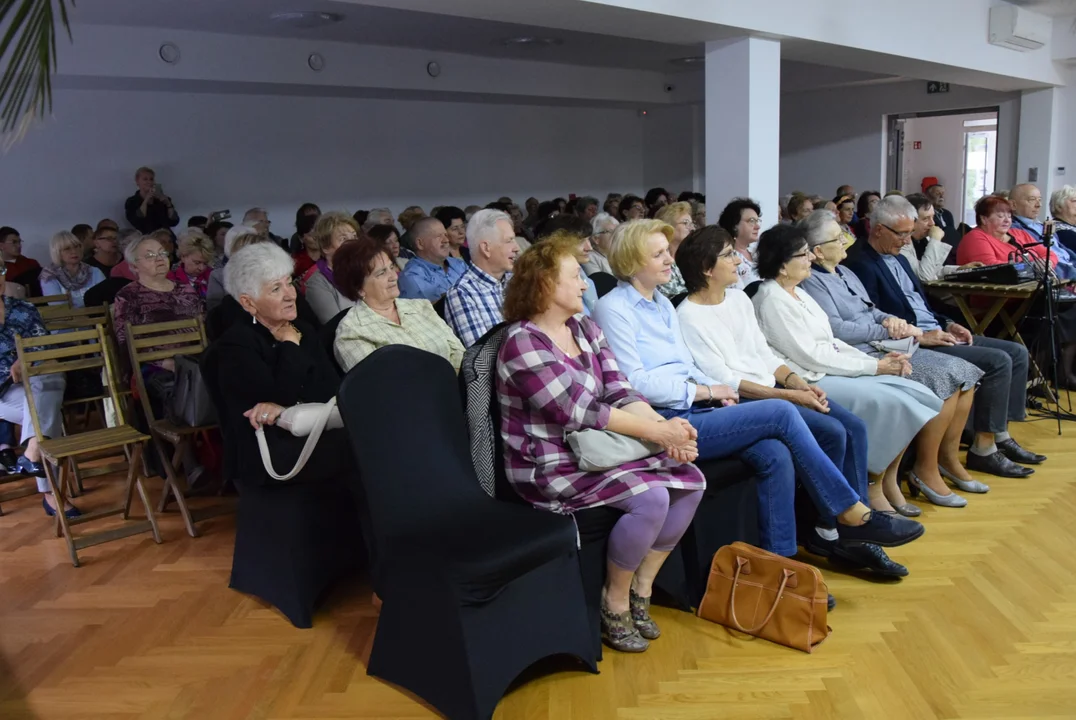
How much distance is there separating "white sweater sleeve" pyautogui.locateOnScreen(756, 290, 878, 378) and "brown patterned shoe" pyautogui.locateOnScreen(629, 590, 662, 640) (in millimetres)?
1421

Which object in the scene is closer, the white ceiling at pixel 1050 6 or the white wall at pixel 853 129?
the white ceiling at pixel 1050 6

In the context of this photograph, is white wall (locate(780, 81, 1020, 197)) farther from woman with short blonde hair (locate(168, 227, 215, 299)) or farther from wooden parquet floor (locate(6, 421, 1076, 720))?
woman with short blonde hair (locate(168, 227, 215, 299))

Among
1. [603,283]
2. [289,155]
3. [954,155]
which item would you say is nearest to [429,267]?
[603,283]

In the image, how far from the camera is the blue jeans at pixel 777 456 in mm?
3029

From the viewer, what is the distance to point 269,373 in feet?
10.0

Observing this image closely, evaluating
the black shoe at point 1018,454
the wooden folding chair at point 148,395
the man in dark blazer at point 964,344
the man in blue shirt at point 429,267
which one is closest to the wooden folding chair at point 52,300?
the wooden folding chair at point 148,395

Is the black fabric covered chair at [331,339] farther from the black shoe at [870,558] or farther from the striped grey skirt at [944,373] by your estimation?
the striped grey skirt at [944,373]

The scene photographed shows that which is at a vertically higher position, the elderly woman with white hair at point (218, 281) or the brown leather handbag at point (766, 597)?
the elderly woman with white hair at point (218, 281)

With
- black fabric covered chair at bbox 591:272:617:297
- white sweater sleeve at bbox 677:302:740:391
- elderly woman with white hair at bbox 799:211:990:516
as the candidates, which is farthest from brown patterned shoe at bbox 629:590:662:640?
elderly woman with white hair at bbox 799:211:990:516

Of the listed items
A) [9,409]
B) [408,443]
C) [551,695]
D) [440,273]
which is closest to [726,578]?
[551,695]

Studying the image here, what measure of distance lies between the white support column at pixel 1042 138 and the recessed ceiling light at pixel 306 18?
8.26m

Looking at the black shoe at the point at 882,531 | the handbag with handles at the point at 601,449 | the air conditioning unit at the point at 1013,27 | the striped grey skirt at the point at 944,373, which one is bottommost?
the black shoe at the point at 882,531

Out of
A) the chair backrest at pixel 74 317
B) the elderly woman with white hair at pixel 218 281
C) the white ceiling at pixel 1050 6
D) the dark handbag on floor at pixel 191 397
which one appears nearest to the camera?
the dark handbag on floor at pixel 191 397

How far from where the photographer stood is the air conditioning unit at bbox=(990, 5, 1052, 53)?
848 cm
